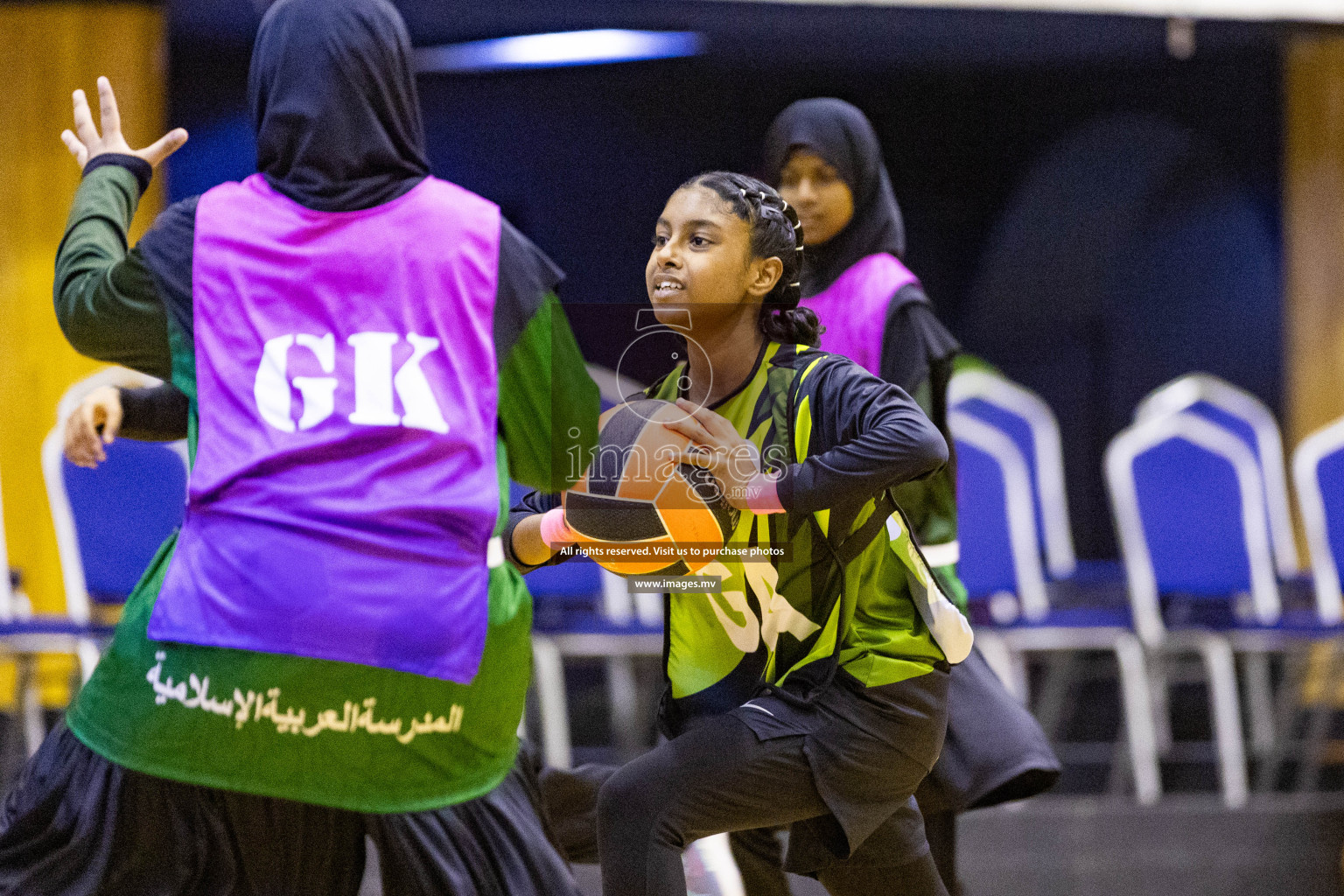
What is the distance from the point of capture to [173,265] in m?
1.61

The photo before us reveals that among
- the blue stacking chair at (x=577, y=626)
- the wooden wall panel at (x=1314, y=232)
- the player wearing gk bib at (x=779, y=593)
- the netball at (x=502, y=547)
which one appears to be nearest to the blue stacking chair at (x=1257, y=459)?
the wooden wall panel at (x=1314, y=232)

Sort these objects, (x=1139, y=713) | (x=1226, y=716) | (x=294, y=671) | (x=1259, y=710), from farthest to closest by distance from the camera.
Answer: (x=1259, y=710), (x=1226, y=716), (x=1139, y=713), (x=294, y=671)

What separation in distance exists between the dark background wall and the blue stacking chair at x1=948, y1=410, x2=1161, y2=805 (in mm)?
1749

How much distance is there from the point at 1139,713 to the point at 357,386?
3407mm

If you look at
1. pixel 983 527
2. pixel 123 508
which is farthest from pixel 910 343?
pixel 123 508

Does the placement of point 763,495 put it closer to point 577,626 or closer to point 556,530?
point 556,530

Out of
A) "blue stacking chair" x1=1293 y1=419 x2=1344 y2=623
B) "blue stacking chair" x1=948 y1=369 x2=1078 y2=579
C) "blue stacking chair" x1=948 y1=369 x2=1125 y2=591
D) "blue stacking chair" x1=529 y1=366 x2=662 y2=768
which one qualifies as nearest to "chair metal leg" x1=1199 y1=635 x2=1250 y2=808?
"blue stacking chair" x1=1293 y1=419 x2=1344 y2=623

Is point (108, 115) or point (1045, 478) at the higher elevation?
point (108, 115)

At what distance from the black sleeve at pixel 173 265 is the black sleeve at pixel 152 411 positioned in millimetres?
137

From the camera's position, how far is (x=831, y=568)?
66.4 inches

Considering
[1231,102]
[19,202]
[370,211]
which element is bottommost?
[370,211]

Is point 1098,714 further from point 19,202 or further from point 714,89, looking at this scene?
point 19,202

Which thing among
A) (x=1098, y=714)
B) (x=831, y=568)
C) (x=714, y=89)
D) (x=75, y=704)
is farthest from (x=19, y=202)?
(x=1098, y=714)

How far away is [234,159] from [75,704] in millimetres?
3463
